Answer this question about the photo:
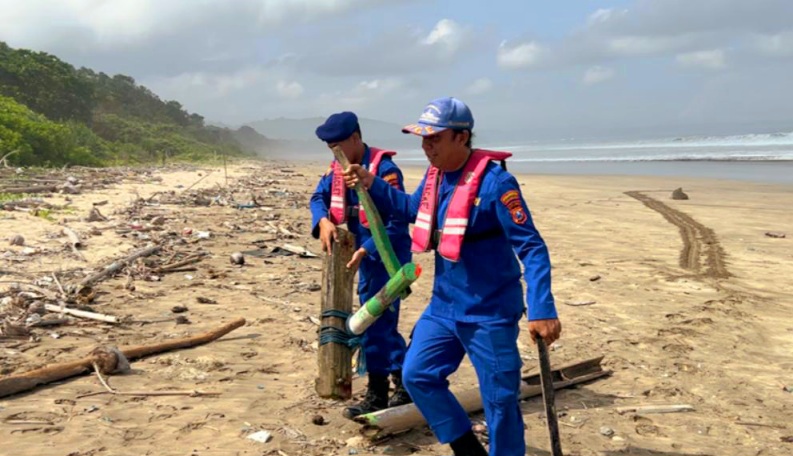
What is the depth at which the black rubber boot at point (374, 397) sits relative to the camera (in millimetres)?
4930


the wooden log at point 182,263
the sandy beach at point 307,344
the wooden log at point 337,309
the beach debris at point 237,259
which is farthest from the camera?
the beach debris at point 237,259

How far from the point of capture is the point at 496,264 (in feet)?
11.9

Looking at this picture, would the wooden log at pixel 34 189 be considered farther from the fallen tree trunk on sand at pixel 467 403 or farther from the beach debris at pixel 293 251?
the fallen tree trunk on sand at pixel 467 403

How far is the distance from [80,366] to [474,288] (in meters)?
3.73

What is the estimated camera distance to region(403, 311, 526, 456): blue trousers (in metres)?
3.53

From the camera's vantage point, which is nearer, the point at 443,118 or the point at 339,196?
the point at 443,118

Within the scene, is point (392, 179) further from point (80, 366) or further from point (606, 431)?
point (80, 366)

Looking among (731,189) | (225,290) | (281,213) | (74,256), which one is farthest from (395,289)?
(731,189)

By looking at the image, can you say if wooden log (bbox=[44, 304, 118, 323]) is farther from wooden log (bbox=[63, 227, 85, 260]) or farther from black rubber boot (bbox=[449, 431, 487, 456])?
black rubber boot (bbox=[449, 431, 487, 456])

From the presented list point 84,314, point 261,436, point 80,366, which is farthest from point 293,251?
point 261,436

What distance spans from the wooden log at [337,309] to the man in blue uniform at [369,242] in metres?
0.08

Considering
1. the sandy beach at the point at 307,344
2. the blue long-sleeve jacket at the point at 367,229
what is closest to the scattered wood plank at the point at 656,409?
the sandy beach at the point at 307,344

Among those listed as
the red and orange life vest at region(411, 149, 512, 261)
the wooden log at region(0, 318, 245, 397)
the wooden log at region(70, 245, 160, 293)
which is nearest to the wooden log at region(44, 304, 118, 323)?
the wooden log at region(70, 245, 160, 293)

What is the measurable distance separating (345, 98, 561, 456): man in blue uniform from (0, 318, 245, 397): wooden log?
3.23m
